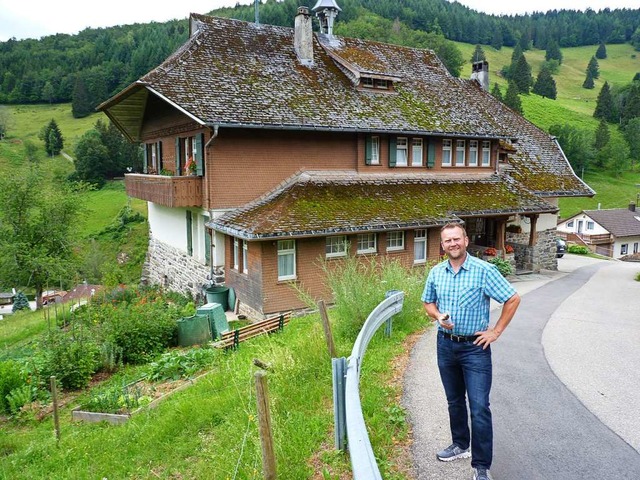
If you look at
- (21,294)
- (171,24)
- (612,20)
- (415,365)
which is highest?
(612,20)

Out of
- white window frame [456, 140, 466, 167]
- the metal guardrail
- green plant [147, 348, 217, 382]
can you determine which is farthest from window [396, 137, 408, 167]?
the metal guardrail

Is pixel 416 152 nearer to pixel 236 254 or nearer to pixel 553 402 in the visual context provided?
pixel 236 254

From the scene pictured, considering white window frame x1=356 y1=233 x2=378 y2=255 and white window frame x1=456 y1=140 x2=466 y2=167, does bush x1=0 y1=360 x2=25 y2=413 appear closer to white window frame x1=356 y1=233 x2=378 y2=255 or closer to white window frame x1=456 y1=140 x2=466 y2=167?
white window frame x1=356 y1=233 x2=378 y2=255

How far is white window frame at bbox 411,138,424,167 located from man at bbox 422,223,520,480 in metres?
17.1

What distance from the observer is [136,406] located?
30.4ft

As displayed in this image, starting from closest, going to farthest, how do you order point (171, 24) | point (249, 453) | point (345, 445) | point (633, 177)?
point (345, 445)
point (249, 453)
point (633, 177)
point (171, 24)

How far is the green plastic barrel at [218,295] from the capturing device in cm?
1797

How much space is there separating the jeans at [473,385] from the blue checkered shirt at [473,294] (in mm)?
185

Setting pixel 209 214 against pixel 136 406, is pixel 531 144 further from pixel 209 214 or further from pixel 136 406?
pixel 136 406

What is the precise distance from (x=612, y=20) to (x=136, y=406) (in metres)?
198

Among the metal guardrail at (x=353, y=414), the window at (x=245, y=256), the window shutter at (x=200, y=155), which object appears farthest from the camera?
the window shutter at (x=200, y=155)

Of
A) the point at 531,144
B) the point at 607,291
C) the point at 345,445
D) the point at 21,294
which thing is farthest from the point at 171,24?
the point at 345,445

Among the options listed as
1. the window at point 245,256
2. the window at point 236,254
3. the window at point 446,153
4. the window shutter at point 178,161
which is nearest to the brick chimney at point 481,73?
the window at point 446,153

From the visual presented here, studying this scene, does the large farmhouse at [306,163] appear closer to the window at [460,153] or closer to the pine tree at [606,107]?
the window at [460,153]
